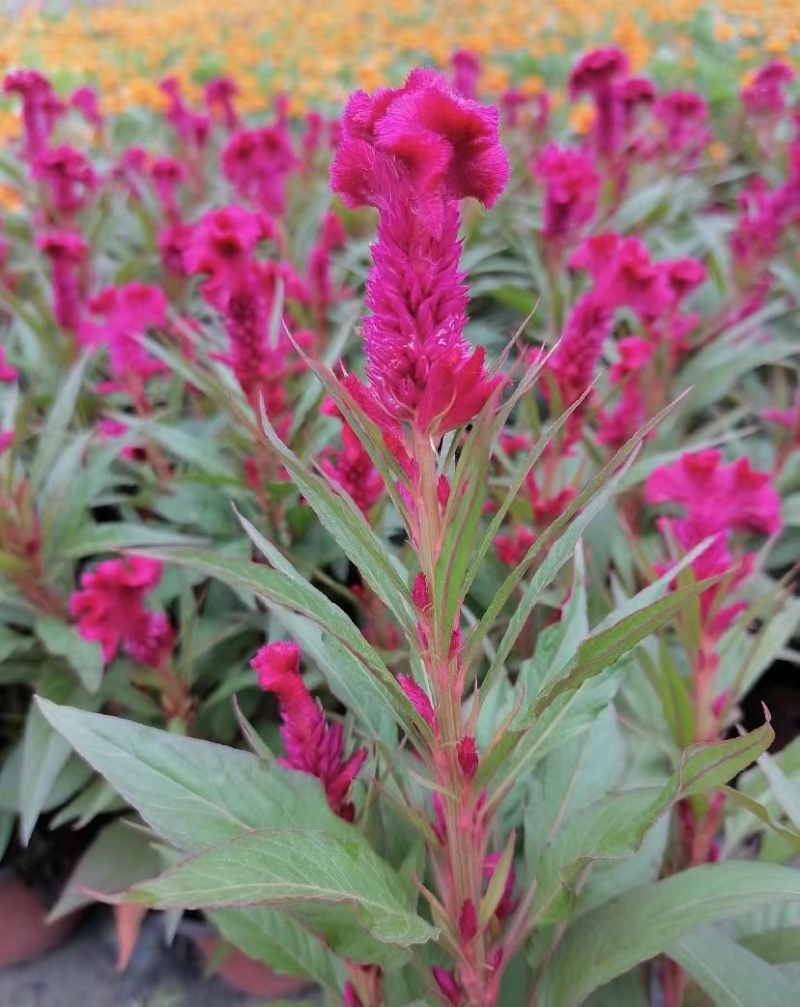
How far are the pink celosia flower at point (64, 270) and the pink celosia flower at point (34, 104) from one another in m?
0.65

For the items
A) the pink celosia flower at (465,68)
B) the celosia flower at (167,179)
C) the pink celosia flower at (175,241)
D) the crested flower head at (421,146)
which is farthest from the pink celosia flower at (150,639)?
the pink celosia flower at (465,68)

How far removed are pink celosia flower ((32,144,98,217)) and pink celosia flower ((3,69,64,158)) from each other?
23cm

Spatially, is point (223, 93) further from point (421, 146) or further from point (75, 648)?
point (421, 146)

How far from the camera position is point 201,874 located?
573 millimetres

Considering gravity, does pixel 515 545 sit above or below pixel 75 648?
above

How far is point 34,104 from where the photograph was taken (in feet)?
7.44

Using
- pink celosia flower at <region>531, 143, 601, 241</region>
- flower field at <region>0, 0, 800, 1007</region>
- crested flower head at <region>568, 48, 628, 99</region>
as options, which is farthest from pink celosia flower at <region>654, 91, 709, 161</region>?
pink celosia flower at <region>531, 143, 601, 241</region>

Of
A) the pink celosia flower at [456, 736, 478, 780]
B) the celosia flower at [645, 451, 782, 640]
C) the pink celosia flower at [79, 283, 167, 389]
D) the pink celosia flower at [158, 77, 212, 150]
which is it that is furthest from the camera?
the pink celosia flower at [158, 77, 212, 150]

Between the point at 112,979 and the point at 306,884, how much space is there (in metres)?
1.42

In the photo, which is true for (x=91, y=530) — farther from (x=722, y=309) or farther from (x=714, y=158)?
(x=714, y=158)

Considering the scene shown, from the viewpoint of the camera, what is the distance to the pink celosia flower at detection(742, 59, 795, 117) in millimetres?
2738

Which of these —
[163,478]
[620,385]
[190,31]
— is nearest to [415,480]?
[620,385]

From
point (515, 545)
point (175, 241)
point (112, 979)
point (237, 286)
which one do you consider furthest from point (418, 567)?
point (112, 979)

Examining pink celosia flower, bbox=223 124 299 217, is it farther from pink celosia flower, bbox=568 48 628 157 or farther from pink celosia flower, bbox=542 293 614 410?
pink celosia flower, bbox=542 293 614 410
